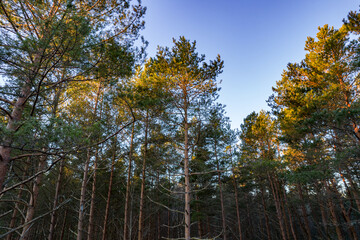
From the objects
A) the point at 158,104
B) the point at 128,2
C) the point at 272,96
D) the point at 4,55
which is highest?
the point at 272,96

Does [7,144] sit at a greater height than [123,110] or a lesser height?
lesser

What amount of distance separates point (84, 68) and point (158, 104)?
3.20 m

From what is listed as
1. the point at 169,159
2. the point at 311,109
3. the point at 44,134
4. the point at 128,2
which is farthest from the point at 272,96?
the point at 44,134

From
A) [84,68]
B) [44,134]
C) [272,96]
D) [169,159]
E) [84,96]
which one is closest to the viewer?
[44,134]

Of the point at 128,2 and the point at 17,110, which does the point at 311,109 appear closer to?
the point at 128,2

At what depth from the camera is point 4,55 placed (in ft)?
12.3

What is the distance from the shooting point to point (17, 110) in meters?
4.01

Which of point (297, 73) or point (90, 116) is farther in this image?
point (297, 73)

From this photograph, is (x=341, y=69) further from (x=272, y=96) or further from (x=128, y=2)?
(x=128, y=2)

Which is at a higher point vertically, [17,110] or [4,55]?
[4,55]

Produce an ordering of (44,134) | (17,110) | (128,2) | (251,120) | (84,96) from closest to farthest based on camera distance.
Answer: (44,134), (17,110), (128,2), (84,96), (251,120)

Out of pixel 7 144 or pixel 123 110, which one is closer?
pixel 7 144

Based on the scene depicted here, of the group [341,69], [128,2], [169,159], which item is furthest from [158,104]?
[341,69]

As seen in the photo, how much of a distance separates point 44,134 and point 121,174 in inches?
399
